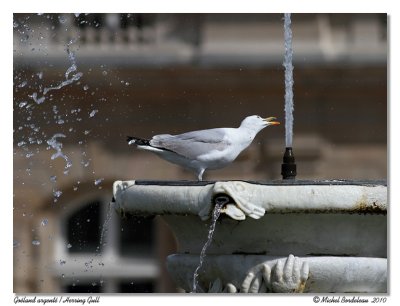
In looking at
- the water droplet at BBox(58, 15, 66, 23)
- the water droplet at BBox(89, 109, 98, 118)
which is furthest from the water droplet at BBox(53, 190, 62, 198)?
the water droplet at BBox(58, 15, 66, 23)

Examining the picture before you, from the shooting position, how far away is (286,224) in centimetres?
436

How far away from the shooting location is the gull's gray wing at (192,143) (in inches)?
204

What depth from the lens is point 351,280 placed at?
14.6 feet

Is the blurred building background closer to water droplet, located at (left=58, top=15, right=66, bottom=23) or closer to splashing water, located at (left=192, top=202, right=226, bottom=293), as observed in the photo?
water droplet, located at (left=58, top=15, right=66, bottom=23)

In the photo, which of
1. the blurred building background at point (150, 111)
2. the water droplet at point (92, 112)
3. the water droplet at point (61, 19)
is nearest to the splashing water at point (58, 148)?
the blurred building background at point (150, 111)

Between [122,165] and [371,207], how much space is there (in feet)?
27.3

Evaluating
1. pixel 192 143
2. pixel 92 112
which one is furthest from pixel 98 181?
pixel 192 143

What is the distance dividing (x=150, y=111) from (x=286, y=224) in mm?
8358

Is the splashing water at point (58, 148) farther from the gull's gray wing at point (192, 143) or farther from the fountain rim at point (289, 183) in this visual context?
the fountain rim at point (289, 183)

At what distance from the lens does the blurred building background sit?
12008 mm
